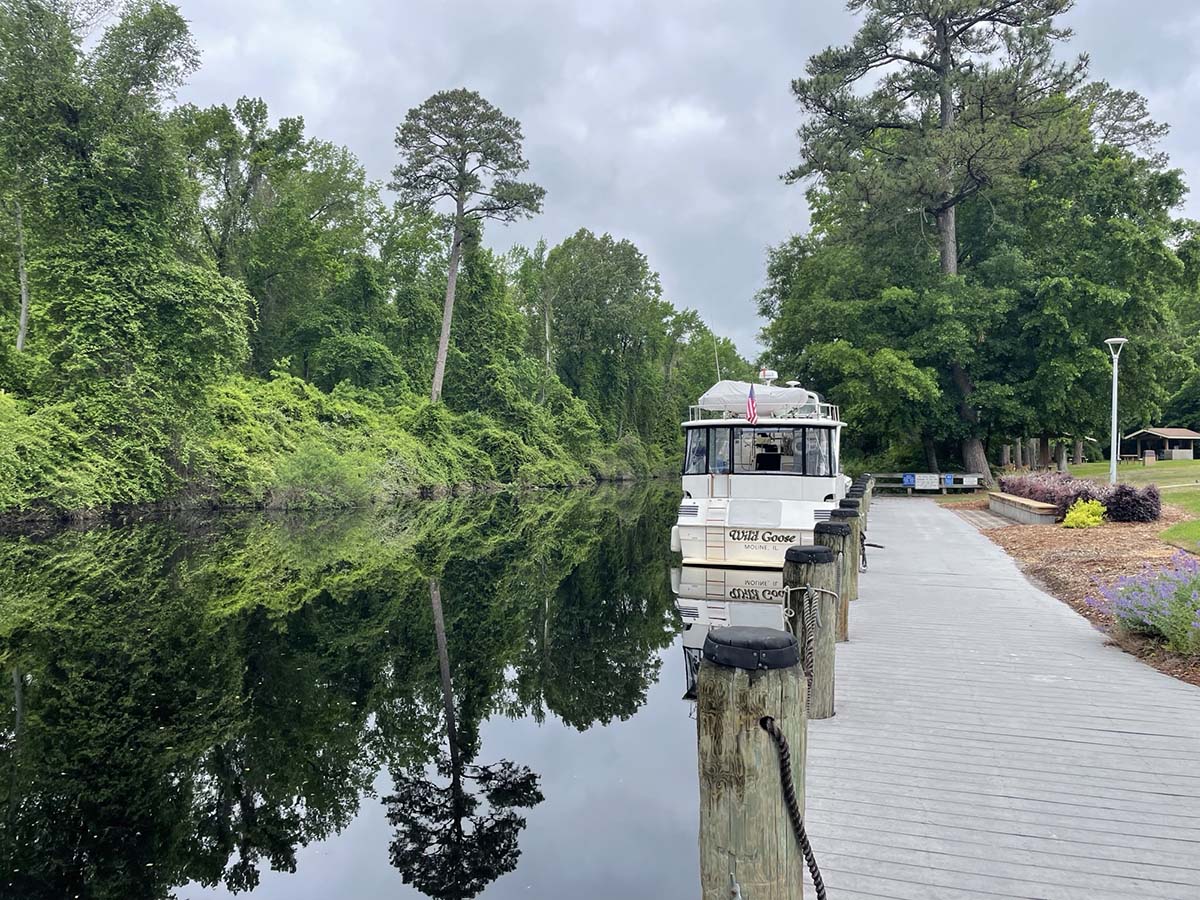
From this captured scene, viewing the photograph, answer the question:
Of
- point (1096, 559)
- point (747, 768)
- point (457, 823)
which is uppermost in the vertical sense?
point (747, 768)

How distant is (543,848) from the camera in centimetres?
531

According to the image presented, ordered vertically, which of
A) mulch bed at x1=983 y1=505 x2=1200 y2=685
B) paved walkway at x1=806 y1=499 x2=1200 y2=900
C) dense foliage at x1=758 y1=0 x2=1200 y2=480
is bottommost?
paved walkway at x1=806 y1=499 x2=1200 y2=900

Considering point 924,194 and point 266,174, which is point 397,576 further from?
point 266,174

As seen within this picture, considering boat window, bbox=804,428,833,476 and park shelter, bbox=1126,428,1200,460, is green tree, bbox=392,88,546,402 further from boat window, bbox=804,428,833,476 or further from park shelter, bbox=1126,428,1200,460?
park shelter, bbox=1126,428,1200,460

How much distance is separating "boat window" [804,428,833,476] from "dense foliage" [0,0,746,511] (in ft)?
64.4

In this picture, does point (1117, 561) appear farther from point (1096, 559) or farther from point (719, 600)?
point (719, 600)

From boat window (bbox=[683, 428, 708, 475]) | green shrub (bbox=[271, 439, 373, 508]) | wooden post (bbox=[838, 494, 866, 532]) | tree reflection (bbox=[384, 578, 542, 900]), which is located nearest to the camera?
tree reflection (bbox=[384, 578, 542, 900])

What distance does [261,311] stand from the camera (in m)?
41.6

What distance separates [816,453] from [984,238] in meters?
24.1

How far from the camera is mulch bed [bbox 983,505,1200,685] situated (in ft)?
23.9

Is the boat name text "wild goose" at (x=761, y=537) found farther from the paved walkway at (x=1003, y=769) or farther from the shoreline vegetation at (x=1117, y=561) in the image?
the paved walkway at (x=1003, y=769)

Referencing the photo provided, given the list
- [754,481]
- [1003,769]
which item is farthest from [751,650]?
[754,481]

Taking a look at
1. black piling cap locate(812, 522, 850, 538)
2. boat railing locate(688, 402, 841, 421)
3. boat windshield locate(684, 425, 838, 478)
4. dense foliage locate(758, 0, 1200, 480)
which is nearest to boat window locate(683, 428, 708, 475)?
boat windshield locate(684, 425, 838, 478)

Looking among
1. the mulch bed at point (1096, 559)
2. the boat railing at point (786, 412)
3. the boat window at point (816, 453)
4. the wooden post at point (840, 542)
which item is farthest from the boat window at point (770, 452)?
the wooden post at point (840, 542)
